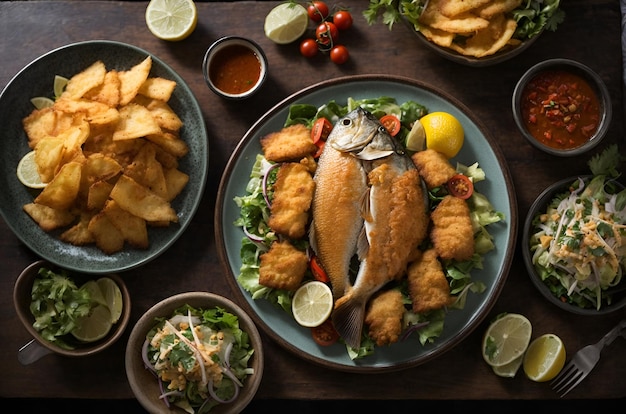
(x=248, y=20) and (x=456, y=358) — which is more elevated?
(x=248, y=20)

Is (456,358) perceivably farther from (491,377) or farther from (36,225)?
(36,225)

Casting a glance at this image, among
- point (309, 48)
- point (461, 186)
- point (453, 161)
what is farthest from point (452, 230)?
point (309, 48)

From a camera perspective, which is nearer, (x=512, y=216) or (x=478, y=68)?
(x=512, y=216)

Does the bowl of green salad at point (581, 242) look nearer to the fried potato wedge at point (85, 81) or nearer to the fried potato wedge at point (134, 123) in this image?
the fried potato wedge at point (134, 123)

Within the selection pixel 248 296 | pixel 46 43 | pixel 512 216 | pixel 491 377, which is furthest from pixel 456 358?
pixel 46 43

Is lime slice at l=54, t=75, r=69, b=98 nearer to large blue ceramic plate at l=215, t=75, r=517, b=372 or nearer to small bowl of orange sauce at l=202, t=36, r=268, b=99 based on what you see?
small bowl of orange sauce at l=202, t=36, r=268, b=99

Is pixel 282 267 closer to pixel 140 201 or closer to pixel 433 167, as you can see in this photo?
pixel 140 201

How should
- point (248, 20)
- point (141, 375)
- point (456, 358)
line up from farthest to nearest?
1. point (248, 20)
2. point (456, 358)
3. point (141, 375)

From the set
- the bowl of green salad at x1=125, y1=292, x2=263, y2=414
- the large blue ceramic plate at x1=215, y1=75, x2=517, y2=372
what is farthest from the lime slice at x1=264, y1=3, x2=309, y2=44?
the bowl of green salad at x1=125, y1=292, x2=263, y2=414
